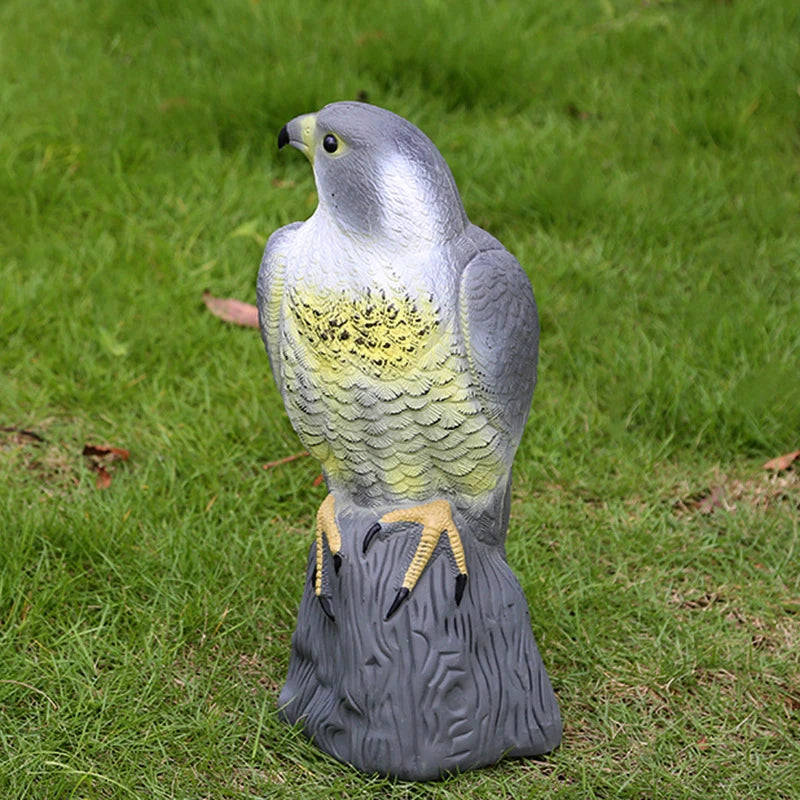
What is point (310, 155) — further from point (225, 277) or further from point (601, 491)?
point (225, 277)

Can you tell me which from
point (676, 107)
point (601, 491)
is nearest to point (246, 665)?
point (601, 491)

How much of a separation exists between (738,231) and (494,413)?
9.25 feet

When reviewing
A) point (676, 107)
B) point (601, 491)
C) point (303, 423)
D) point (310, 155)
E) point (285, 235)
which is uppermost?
point (310, 155)

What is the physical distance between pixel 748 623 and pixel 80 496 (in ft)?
6.90

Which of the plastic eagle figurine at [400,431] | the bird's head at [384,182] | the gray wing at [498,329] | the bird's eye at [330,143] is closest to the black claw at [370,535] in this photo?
the plastic eagle figurine at [400,431]

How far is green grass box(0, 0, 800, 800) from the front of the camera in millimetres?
3125

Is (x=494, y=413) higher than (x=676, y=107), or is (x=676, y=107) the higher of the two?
(x=494, y=413)

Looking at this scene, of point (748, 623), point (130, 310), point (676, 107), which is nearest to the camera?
point (748, 623)

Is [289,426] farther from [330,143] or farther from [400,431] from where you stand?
[330,143]

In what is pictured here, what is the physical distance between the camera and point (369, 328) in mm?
2590

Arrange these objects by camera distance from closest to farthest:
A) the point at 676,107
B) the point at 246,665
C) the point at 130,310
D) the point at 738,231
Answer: the point at 246,665 < the point at 130,310 < the point at 738,231 < the point at 676,107

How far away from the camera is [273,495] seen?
157 inches

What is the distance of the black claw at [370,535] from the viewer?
283 cm

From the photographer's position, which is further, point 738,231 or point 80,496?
point 738,231
